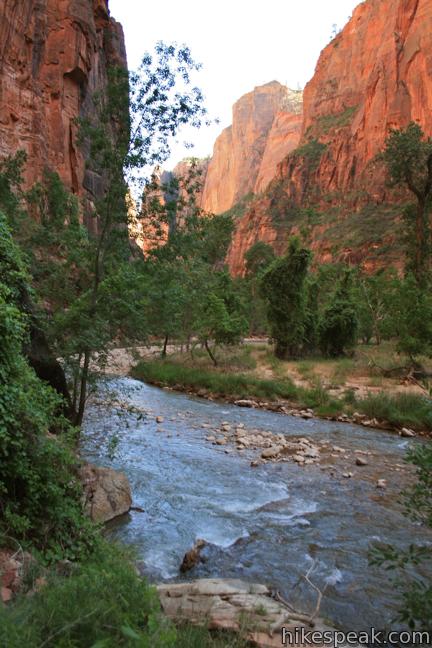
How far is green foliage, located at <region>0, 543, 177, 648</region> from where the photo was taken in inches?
87.0

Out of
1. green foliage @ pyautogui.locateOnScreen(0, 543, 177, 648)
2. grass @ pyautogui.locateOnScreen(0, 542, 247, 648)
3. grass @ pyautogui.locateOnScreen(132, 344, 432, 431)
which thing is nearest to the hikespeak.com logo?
grass @ pyautogui.locateOnScreen(0, 542, 247, 648)

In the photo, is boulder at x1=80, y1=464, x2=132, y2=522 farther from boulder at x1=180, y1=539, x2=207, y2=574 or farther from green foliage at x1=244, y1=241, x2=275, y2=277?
green foliage at x1=244, y1=241, x2=275, y2=277

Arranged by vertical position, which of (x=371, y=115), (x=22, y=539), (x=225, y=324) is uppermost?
(x=371, y=115)

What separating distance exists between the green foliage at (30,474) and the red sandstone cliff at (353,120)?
5597cm

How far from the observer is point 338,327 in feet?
82.7

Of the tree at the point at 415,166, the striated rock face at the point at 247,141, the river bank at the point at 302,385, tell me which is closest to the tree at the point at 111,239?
the river bank at the point at 302,385

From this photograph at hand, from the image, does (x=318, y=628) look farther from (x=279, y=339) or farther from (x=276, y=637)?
(x=279, y=339)

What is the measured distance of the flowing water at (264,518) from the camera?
4848 mm

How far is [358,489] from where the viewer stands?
25.8ft

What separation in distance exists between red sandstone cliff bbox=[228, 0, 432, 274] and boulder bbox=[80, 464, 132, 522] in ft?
178

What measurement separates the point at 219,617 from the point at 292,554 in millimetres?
2236

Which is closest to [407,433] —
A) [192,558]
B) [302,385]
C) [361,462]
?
[361,462]

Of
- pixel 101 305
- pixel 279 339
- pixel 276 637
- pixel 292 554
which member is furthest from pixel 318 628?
pixel 279 339

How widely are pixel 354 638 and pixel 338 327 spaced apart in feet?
73.2
